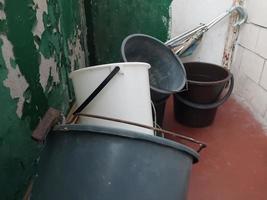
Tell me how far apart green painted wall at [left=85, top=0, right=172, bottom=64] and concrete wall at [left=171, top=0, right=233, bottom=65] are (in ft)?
0.30

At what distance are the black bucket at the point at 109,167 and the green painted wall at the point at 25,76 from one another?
26cm

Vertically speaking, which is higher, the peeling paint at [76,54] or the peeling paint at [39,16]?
the peeling paint at [39,16]

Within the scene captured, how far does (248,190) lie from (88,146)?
97 centimetres

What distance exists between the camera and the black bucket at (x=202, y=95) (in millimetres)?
1556

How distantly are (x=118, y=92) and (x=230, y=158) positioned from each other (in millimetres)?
855

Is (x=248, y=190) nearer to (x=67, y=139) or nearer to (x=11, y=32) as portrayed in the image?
(x=67, y=139)

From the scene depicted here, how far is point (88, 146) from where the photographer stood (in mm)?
693

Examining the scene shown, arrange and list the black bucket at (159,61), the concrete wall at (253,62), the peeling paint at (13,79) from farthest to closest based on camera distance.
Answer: the concrete wall at (253,62) → the black bucket at (159,61) → the peeling paint at (13,79)

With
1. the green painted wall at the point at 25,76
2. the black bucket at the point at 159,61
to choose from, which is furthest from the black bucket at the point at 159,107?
the green painted wall at the point at 25,76

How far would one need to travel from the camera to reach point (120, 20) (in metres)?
1.94

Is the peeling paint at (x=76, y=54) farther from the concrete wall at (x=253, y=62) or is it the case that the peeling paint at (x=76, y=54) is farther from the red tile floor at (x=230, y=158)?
the concrete wall at (x=253, y=62)

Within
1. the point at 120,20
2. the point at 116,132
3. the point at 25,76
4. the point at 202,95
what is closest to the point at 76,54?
the point at 120,20

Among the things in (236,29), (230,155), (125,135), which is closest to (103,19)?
(236,29)

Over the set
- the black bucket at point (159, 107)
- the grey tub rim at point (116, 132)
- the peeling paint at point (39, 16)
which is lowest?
the black bucket at point (159, 107)
